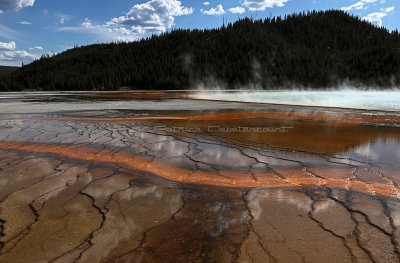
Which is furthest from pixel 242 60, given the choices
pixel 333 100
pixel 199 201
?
pixel 199 201

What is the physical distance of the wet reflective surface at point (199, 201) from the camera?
195 centimetres

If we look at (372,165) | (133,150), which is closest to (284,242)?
(372,165)

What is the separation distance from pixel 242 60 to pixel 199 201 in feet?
233

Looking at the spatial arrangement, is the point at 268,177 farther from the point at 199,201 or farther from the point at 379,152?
the point at 379,152

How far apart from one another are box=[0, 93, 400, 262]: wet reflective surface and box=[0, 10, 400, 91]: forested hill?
178ft

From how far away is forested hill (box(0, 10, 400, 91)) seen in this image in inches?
2409

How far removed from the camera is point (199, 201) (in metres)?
2.71

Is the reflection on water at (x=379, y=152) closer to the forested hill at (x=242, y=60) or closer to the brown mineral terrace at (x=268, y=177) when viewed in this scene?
the brown mineral terrace at (x=268, y=177)

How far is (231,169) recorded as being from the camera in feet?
12.3

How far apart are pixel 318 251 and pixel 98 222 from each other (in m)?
1.69

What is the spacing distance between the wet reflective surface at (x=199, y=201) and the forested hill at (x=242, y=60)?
54.2 meters

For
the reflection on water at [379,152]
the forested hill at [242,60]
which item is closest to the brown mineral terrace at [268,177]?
the reflection on water at [379,152]

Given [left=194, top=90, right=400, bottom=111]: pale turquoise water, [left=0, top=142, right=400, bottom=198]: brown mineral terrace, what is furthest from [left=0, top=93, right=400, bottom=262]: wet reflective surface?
[left=194, top=90, right=400, bottom=111]: pale turquoise water

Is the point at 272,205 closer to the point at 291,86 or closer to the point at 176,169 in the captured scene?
the point at 176,169
